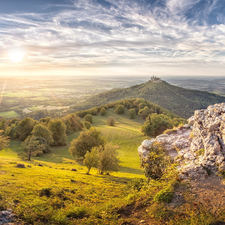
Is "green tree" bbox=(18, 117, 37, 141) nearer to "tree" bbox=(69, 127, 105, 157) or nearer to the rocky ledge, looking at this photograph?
"tree" bbox=(69, 127, 105, 157)

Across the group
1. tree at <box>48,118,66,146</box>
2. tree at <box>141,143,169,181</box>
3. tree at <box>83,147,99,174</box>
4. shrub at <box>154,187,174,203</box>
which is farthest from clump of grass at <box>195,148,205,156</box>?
tree at <box>48,118,66,146</box>

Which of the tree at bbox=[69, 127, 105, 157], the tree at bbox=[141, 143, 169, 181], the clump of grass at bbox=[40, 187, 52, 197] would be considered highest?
the tree at bbox=[141, 143, 169, 181]

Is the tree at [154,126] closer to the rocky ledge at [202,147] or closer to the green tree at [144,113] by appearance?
the green tree at [144,113]

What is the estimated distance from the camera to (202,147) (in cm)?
1587

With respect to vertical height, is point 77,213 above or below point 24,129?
above

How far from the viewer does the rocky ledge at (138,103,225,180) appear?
511 inches

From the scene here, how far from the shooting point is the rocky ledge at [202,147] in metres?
13.0

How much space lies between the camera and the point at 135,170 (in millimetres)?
37781

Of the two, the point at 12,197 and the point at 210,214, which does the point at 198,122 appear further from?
the point at 12,197

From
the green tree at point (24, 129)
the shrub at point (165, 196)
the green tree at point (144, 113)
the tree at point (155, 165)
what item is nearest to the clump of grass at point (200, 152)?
the tree at point (155, 165)

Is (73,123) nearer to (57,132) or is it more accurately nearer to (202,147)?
(57,132)

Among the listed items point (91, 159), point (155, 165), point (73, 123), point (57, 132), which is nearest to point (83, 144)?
point (91, 159)

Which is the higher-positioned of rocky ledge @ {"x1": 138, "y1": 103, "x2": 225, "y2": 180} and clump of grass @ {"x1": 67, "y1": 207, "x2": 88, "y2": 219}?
rocky ledge @ {"x1": 138, "y1": 103, "x2": 225, "y2": 180}

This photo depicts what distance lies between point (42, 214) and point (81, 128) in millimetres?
80209
